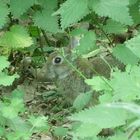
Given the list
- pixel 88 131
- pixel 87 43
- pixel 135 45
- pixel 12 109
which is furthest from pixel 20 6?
pixel 135 45

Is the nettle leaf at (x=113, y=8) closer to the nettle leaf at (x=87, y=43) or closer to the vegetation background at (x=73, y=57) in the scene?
the vegetation background at (x=73, y=57)

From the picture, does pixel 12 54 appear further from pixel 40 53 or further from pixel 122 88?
pixel 122 88

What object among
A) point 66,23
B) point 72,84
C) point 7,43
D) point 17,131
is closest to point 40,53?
point 72,84

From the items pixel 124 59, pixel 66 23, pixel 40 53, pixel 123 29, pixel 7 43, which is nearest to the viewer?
pixel 66 23

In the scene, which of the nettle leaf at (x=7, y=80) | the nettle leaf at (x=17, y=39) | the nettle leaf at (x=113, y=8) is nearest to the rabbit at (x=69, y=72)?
the nettle leaf at (x=17, y=39)

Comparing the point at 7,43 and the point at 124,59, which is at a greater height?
the point at 7,43

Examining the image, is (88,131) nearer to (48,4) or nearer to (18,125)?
(18,125)
